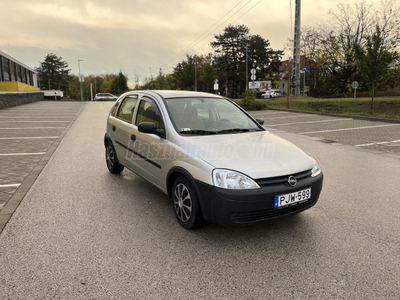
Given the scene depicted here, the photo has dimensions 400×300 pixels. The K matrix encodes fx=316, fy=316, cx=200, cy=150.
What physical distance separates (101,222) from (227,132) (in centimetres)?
197

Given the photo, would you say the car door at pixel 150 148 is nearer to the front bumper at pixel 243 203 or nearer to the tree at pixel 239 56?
the front bumper at pixel 243 203

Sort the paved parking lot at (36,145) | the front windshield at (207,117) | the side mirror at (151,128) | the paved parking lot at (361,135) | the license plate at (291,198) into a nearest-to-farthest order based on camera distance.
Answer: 1. the license plate at (291,198)
2. the side mirror at (151,128)
3. the front windshield at (207,117)
4. the paved parking lot at (36,145)
5. the paved parking lot at (361,135)

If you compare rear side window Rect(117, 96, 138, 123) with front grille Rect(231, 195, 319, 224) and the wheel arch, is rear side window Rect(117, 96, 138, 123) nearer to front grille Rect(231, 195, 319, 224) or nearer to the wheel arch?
the wheel arch

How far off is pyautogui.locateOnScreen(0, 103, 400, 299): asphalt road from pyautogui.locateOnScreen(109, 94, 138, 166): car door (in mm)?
659

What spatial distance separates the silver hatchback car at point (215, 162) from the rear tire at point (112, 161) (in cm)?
78

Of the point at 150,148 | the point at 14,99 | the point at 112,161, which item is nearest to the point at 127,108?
the point at 112,161

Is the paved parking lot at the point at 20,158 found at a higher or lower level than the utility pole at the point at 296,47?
lower

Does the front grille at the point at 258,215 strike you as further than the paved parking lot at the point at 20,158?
No

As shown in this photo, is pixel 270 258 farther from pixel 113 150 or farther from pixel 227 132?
pixel 113 150

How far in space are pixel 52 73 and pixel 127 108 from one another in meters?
107

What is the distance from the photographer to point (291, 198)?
10.8ft

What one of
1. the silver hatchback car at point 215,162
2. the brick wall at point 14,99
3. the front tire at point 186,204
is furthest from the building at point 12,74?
the front tire at point 186,204

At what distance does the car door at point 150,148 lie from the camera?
4071 millimetres

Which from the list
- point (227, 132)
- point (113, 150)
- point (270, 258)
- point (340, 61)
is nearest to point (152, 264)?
point (270, 258)
